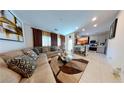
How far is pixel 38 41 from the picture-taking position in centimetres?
385

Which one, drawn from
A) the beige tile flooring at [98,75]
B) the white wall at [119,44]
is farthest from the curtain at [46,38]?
the white wall at [119,44]

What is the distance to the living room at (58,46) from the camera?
1338 mm

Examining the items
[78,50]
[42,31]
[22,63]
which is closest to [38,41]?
[42,31]

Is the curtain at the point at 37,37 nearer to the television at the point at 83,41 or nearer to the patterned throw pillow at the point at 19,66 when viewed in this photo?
the patterned throw pillow at the point at 19,66

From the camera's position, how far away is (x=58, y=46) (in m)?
5.30

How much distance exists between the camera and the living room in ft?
4.39

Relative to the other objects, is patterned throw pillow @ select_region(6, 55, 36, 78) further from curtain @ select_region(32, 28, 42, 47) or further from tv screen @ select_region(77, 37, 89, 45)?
tv screen @ select_region(77, 37, 89, 45)

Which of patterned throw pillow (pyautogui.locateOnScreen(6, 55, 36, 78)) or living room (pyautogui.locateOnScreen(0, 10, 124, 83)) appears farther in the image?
living room (pyautogui.locateOnScreen(0, 10, 124, 83))

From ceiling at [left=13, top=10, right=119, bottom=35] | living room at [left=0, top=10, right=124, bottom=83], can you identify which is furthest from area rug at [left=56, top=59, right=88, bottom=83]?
ceiling at [left=13, top=10, right=119, bottom=35]

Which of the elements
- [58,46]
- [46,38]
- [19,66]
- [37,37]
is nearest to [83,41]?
[58,46]
